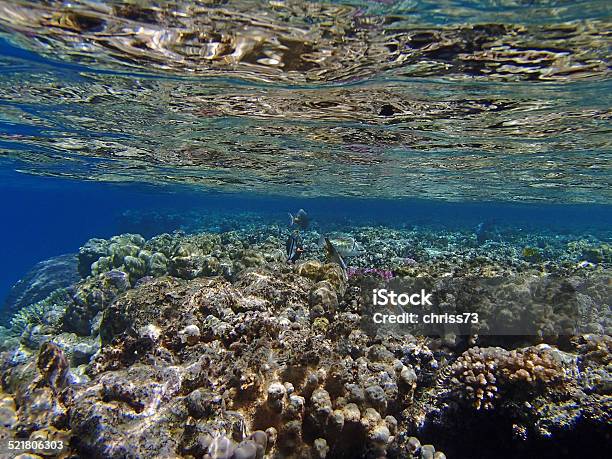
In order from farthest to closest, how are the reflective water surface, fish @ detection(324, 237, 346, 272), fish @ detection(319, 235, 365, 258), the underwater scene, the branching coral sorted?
fish @ detection(319, 235, 365, 258)
fish @ detection(324, 237, 346, 272)
the reflective water surface
the branching coral
the underwater scene

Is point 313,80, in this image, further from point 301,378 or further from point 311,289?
point 301,378

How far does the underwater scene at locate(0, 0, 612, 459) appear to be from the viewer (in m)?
4.36

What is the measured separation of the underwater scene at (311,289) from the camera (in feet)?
14.3

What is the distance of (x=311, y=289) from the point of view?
8016mm

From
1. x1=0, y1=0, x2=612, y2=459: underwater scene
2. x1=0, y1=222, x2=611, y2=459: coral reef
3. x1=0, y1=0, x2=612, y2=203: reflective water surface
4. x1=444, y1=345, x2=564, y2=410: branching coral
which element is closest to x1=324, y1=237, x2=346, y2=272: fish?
x1=0, y1=0, x2=612, y2=459: underwater scene

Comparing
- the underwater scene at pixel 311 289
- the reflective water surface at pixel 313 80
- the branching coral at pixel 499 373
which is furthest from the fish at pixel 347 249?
the branching coral at pixel 499 373

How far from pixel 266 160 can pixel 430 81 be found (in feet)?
47.3

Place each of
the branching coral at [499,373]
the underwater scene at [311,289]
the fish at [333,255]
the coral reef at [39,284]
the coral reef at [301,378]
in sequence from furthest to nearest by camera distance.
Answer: the coral reef at [39,284], the fish at [333,255], the branching coral at [499,373], the underwater scene at [311,289], the coral reef at [301,378]

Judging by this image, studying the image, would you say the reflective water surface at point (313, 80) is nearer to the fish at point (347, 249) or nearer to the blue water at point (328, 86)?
the blue water at point (328, 86)

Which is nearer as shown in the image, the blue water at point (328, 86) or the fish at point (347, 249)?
the blue water at point (328, 86)

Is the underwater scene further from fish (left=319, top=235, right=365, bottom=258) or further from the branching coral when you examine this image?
fish (left=319, top=235, right=365, bottom=258)

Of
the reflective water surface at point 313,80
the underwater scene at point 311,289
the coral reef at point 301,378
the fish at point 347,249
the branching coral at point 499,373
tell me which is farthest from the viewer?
the fish at point 347,249

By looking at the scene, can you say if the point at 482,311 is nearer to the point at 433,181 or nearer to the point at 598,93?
the point at 598,93

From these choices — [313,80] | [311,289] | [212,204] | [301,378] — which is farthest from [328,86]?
[212,204]
